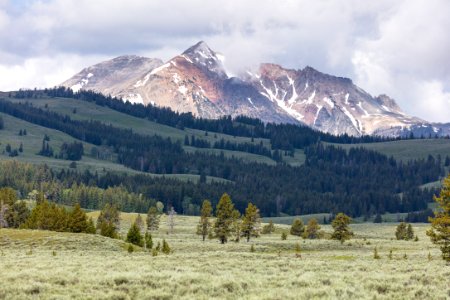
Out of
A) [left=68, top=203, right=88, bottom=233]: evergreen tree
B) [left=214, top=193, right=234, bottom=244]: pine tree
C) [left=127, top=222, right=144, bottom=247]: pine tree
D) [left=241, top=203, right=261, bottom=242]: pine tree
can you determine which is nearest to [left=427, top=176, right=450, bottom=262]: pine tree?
[left=127, top=222, right=144, bottom=247]: pine tree

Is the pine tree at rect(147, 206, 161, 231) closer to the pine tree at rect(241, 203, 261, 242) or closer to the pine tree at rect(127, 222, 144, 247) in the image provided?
the pine tree at rect(241, 203, 261, 242)

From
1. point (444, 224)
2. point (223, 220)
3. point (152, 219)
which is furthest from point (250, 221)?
point (444, 224)

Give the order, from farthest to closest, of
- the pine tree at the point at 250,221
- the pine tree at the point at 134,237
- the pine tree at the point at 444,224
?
the pine tree at the point at 250,221
the pine tree at the point at 134,237
the pine tree at the point at 444,224

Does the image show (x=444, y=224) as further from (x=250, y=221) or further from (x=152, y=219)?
(x=152, y=219)

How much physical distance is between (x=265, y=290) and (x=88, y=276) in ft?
29.9

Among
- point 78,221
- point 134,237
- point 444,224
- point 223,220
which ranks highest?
point 444,224

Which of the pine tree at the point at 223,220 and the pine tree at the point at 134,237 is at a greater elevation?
the pine tree at the point at 223,220

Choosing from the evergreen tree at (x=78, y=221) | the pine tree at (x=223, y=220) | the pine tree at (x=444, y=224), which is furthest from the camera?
the pine tree at (x=223, y=220)

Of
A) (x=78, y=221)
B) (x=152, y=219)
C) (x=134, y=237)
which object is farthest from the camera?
(x=152, y=219)

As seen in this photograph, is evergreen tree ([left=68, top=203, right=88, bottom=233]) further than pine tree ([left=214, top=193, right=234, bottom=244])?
No

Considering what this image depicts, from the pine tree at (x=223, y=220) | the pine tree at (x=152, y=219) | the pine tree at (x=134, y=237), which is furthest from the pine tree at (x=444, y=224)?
the pine tree at (x=152, y=219)

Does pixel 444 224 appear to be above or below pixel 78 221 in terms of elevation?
above

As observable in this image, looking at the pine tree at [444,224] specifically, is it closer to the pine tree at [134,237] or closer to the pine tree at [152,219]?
the pine tree at [134,237]

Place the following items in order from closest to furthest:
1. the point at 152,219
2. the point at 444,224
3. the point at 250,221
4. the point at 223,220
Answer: the point at 444,224, the point at 223,220, the point at 250,221, the point at 152,219
